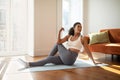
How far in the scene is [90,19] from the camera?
6.82 m

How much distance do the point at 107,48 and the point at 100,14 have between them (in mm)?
2665

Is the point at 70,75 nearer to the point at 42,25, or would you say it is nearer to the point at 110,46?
the point at 110,46

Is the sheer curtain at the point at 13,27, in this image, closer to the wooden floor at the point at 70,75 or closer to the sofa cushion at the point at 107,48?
the sofa cushion at the point at 107,48

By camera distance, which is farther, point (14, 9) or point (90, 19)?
point (90, 19)

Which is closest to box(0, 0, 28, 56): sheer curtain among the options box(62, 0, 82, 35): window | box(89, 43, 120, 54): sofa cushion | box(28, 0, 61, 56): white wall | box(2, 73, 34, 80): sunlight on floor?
box(28, 0, 61, 56): white wall

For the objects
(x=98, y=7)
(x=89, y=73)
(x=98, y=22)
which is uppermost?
(x=98, y=7)

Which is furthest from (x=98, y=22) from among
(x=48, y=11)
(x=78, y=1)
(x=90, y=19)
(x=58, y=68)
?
(x=58, y=68)

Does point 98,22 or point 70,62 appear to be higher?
point 98,22

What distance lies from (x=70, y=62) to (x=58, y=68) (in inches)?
14.2

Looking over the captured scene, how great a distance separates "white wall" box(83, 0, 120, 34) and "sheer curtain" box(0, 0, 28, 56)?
2.17 metres

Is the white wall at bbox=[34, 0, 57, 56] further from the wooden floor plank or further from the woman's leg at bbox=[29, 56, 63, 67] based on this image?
the wooden floor plank

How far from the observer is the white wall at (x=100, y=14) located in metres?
6.79

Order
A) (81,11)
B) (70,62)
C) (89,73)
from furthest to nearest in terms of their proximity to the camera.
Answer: (81,11)
(70,62)
(89,73)

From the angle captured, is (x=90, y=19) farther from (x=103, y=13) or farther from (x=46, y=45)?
(x=46, y=45)
